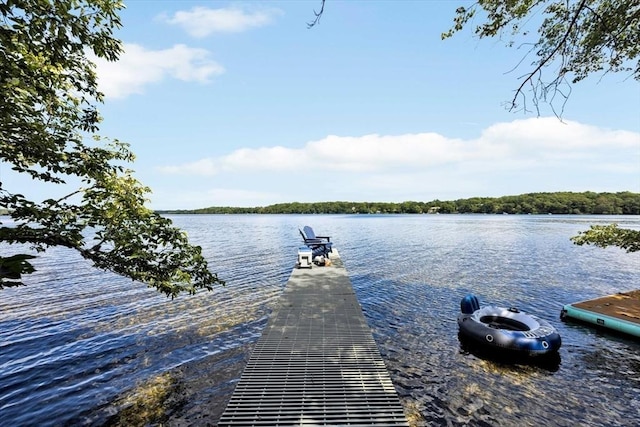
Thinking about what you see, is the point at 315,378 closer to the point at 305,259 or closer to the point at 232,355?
the point at 232,355

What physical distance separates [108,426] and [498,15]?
10003mm

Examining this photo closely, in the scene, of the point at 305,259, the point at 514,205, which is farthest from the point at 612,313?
the point at 514,205

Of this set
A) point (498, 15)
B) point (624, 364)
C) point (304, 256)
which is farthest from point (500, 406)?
point (304, 256)

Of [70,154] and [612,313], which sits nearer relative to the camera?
[70,154]

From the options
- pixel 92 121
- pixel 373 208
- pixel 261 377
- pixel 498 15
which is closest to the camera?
pixel 498 15

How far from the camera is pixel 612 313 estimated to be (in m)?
11.1

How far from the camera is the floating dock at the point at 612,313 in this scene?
34.0 ft

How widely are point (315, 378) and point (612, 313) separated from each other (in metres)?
11.4

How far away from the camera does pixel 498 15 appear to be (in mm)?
4957

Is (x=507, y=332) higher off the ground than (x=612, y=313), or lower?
higher

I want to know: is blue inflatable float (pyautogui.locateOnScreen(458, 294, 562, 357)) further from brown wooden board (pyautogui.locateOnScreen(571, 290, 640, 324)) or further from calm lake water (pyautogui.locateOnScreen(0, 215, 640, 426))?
brown wooden board (pyautogui.locateOnScreen(571, 290, 640, 324))

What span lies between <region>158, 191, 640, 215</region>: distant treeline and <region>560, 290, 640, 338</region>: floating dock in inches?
5159

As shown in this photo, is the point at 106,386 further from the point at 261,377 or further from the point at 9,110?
the point at 9,110

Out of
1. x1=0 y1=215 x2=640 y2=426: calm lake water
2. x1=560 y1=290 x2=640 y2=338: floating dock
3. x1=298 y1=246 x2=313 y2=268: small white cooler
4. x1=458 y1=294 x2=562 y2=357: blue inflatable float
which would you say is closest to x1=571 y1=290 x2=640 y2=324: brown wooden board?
x1=560 y1=290 x2=640 y2=338: floating dock
